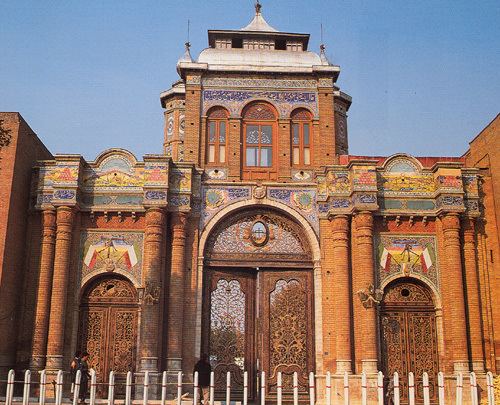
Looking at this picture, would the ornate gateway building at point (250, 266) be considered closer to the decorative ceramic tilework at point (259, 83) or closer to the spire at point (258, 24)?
the decorative ceramic tilework at point (259, 83)

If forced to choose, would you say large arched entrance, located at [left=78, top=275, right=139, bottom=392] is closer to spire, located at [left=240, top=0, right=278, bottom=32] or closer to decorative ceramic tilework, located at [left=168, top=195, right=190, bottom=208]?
decorative ceramic tilework, located at [left=168, top=195, right=190, bottom=208]

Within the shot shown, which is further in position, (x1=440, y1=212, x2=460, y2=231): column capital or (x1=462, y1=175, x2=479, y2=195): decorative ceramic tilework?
(x1=462, y1=175, x2=479, y2=195): decorative ceramic tilework

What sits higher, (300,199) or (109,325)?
(300,199)

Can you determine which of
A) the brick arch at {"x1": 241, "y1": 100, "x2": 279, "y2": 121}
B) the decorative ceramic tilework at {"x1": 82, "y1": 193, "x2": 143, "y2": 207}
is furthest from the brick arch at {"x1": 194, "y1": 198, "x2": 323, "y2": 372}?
the brick arch at {"x1": 241, "y1": 100, "x2": 279, "y2": 121}

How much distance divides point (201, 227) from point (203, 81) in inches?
217

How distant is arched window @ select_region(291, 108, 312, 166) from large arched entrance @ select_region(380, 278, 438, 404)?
538cm

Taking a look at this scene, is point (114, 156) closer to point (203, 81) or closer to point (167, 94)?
point (203, 81)

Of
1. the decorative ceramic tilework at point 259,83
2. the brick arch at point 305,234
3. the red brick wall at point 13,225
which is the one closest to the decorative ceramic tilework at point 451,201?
the brick arch at point 305,234

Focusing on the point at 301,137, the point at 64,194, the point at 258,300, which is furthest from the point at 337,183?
the point at 64,194

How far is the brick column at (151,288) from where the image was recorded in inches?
787

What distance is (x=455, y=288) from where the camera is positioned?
20.7m

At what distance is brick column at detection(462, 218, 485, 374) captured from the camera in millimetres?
20406

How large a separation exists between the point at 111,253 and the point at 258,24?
11.7 meters

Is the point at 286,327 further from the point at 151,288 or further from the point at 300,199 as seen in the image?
the point at 151,288
